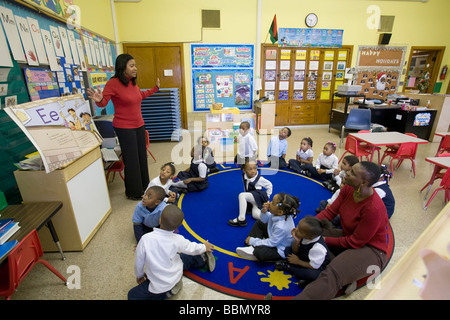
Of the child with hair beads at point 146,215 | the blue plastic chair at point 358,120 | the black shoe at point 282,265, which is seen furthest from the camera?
the blue plastic chair at point 358,120

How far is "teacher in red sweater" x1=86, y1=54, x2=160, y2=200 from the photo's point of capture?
9.42ft

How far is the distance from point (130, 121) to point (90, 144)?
59 centimetres

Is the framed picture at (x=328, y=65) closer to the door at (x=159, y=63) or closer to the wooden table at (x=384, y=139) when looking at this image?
the wooden table at (x=384, y=139)

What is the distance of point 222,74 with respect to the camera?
279 inches

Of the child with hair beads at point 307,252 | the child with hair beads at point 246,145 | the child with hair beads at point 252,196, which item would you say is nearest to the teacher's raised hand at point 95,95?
the child with hair beads at point 252,196

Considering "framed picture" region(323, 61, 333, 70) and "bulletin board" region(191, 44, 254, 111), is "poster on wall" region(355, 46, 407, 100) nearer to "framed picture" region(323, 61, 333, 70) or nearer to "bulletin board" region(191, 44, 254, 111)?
"framed picture" region(323, 61, 333, 70)

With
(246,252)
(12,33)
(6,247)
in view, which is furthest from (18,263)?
(12,33)

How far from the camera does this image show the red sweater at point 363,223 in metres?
1.91

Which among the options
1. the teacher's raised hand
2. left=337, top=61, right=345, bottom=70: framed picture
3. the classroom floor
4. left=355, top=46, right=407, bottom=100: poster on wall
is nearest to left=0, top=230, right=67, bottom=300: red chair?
the classroom floor

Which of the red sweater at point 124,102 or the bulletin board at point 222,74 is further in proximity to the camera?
the bulletin board at point 222,74

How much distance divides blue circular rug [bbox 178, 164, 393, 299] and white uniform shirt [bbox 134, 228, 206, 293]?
0.38m

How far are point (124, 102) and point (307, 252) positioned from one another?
2643 mm

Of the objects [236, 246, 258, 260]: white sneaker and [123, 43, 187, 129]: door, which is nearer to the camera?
[236, 246, 258, 260]: white sneaker

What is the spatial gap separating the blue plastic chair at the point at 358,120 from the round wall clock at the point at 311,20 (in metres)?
2.92
